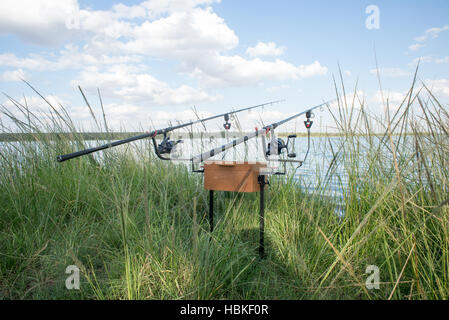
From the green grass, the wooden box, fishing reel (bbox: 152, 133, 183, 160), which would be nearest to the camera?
the green grass

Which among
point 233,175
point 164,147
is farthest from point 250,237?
point 164,147

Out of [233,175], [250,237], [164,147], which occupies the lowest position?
[250,237]

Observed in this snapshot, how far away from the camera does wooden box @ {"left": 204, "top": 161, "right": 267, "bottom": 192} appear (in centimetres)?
224

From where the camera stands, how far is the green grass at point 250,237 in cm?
157

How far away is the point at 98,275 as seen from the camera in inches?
78.0

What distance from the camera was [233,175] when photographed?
2303 millimetres

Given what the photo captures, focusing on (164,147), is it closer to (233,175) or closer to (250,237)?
(233,175)

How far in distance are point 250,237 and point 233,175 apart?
62cm

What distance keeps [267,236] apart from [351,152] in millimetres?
893

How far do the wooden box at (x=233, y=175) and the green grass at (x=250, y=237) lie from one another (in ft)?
0.70

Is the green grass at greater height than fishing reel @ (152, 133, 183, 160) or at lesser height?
lesser

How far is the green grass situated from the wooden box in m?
0.21
